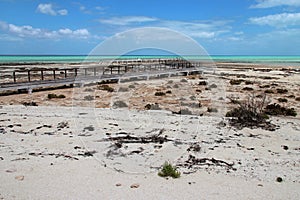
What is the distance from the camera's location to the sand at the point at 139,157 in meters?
4.93

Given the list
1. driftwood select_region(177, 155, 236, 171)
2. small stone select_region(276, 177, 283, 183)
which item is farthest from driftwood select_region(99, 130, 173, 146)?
small stone select_region(276, 177, 283, 183)

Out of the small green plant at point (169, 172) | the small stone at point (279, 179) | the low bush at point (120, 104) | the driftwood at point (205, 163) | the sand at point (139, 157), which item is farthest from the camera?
the low bush at point (120, 104)

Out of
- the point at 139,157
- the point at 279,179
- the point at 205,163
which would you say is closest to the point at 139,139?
the point at 139,157

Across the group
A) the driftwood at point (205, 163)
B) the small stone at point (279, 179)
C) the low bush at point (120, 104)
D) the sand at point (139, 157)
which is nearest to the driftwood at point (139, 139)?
the sand at point (139, 157)

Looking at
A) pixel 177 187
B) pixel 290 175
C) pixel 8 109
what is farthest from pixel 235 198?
pixel 8 109

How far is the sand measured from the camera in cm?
493

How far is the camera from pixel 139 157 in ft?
21.9

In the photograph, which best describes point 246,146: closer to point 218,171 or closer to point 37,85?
point 218,171

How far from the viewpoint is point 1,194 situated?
471 cm

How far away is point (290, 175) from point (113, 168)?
136 inches

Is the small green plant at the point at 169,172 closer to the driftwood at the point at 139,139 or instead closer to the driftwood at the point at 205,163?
the driftwood at the point at 205,163

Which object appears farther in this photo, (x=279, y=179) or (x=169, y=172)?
(x=169, y=172)

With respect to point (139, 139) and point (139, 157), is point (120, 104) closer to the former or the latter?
point (139, 139)

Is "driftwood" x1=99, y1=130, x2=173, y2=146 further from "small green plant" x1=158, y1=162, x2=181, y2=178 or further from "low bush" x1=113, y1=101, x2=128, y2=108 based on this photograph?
"low bush" x1=113, y1=101, x2=128, y2=108
